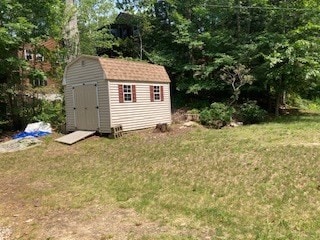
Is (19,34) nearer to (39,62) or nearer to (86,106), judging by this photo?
(39,62)

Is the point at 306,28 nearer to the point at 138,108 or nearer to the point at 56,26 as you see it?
the point at 138,108

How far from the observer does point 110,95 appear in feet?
39.9

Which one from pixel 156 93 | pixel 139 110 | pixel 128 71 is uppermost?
pixel 128 71

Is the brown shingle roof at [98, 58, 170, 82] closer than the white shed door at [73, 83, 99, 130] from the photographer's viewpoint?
Yes

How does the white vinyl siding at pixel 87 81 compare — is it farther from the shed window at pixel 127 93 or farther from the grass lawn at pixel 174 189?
the grass lawn at pixel 174 189

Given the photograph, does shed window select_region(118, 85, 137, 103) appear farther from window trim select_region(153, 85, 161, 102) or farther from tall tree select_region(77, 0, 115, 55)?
tall tree select_region(77, 0, 115, 55)

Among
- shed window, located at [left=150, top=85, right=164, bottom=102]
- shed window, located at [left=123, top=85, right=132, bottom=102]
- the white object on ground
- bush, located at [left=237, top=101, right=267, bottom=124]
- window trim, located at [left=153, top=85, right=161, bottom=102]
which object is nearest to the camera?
shed window, located at [left=123, top=85, right=132, bottom=102]

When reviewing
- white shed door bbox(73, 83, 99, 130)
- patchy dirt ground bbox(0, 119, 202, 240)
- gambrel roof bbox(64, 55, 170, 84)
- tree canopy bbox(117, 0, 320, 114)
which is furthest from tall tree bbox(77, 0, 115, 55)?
patchy dirt ground bbox(0, 119, 202, 240)

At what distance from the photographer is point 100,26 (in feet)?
78.4

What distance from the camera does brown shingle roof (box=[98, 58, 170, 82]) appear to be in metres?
12.4

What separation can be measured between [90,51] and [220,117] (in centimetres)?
1086

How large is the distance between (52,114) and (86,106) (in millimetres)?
3297

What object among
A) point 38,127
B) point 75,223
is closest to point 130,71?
point 38,127

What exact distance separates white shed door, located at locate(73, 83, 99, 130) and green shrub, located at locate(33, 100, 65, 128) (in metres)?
2.01
